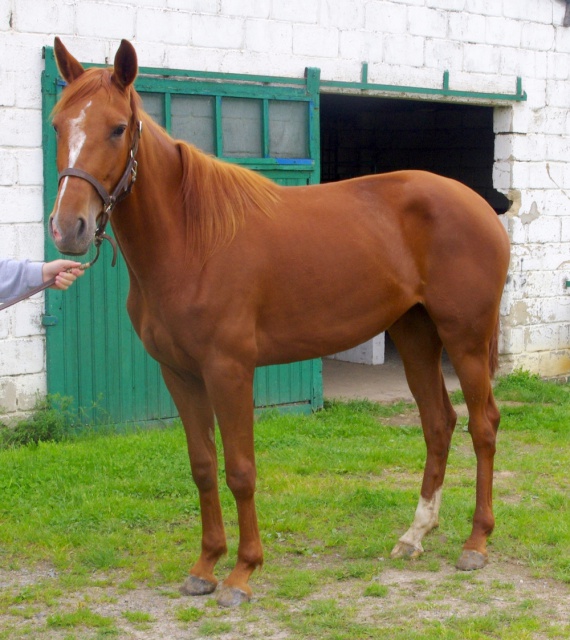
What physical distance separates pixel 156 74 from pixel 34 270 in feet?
10.8

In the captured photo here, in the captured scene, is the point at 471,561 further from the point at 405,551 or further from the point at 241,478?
the point at 241,478

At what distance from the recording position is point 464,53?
8.16 m

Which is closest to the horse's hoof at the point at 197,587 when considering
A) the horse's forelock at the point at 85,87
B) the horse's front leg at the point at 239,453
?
the horse's front leg at the point at 239,453

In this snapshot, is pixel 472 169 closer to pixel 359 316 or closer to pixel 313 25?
pixel 313 25

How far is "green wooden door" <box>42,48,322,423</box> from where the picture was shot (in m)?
6.43

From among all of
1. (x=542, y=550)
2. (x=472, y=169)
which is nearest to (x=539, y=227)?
(x=472, y=169)

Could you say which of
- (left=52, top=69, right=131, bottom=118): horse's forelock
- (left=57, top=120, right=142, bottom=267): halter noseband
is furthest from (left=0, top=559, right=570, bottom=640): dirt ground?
(left=52, top=69, right=131, bottom=118): horse's forelock

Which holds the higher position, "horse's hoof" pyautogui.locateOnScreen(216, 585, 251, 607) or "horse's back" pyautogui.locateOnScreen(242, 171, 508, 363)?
"horse's back" pyautogui.locateOnScreen(242, 171, 508, 363)

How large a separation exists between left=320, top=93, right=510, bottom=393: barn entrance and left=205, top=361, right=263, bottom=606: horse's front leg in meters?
7.11

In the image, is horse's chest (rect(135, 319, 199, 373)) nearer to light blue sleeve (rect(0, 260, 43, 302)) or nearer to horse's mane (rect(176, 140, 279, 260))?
horse's mane (rect(176, 140, 279, 260))

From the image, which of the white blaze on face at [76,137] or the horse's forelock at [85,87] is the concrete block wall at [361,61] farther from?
the white blaze on face at [76,137]

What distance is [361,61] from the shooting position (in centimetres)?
757

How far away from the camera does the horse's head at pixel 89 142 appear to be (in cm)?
329

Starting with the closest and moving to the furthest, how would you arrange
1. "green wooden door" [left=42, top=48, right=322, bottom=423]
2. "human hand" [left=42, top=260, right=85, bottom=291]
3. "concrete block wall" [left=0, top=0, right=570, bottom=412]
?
"human hand" [left=42, top=260, right=85, bottom=291]
"concrete block wall" [left=0, top=0, right=570, bottom=412]
"green wooden door" [left=42, top=48, right=322, bottom=423]
